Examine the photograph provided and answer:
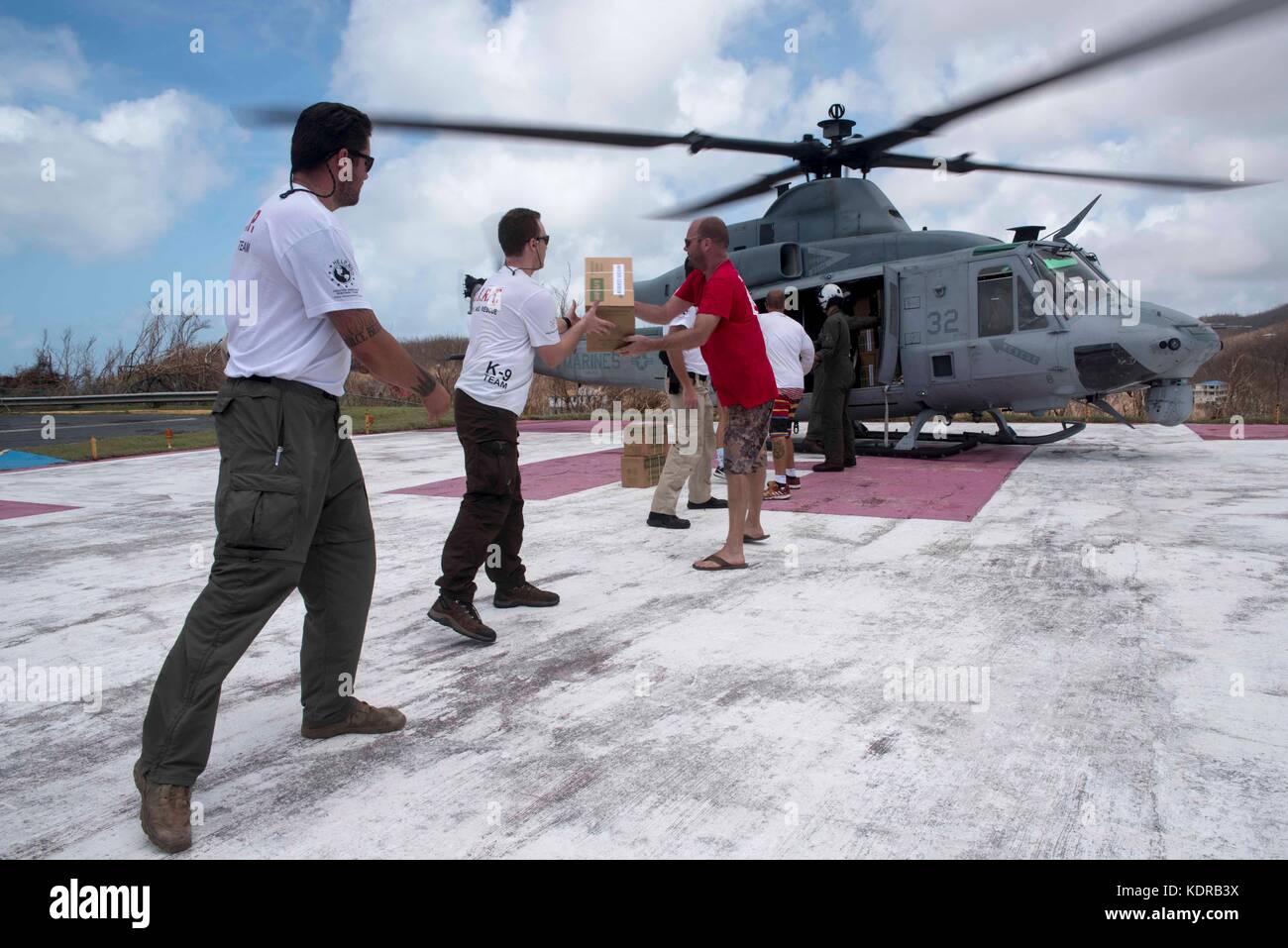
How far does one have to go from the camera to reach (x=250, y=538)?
7.80ft

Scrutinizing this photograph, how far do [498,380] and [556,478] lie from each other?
5.34 m

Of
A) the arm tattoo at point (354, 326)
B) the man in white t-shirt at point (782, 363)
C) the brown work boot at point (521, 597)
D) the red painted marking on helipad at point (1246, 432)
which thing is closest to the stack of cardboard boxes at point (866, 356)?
the man in white t-shirt at point (782, 363)

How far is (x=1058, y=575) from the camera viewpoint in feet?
15.9

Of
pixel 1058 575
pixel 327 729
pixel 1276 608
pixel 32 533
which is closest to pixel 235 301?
pixel 327 729

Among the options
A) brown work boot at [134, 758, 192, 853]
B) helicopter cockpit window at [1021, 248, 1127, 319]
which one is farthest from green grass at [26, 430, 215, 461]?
helicopter cockpit window at [1021, 248, 1127, 319]

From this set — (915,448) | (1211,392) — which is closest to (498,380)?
(915,448)

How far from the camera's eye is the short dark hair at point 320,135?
2.66 m

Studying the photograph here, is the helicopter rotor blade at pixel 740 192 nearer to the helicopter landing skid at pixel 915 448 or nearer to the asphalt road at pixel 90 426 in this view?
the helicopter landing skid at pixel 915 448

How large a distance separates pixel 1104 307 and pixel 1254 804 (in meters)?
8.34

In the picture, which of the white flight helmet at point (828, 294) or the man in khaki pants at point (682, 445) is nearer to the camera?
the man in khaki pants at point (682, 445)

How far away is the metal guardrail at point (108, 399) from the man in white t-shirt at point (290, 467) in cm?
1795
